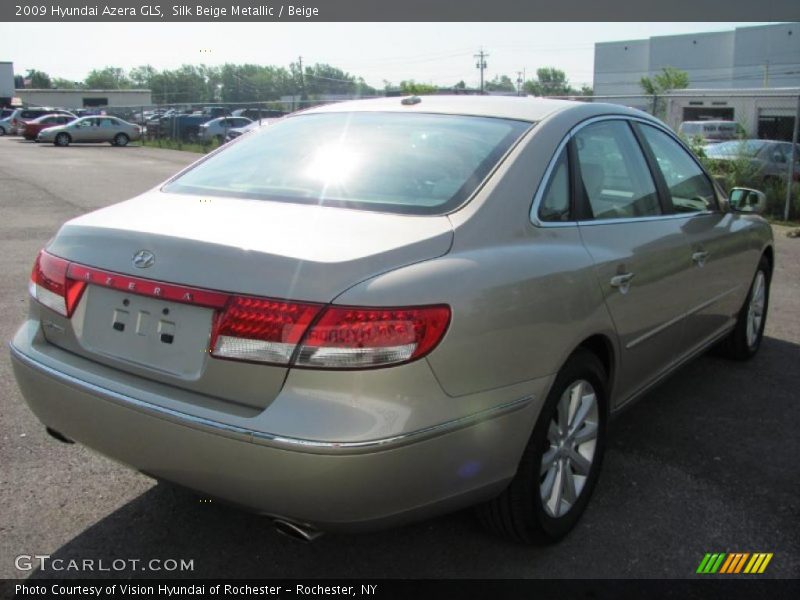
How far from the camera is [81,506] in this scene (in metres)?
3.17

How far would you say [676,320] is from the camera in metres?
3.80

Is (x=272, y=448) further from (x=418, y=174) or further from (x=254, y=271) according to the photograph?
(x=418, y=174)

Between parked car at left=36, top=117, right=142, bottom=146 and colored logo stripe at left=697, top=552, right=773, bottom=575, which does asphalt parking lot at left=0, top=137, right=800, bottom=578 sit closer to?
colored logo stripe at left=697, top=552, right=773, bottom=575

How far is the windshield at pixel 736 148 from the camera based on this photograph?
12922mm

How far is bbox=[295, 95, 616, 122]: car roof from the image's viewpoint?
3.32 metres

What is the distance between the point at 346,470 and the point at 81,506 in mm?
1565

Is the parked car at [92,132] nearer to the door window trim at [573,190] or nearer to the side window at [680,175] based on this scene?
the side window at [680,175]

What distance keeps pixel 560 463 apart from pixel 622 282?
793 mm

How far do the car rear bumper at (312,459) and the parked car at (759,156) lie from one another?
11.8 m

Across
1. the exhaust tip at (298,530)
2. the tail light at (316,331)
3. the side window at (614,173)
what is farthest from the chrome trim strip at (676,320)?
the exhaust tip at (298,530)

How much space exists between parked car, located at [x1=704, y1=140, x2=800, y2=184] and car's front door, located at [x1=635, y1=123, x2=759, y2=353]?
9.02 m

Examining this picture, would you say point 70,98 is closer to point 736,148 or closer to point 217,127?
point 217,127

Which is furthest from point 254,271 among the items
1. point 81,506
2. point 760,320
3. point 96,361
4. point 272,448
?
point 760,320

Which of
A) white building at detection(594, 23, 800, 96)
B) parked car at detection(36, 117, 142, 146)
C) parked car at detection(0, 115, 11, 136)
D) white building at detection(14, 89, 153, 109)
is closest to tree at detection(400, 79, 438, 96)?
parked car at detection(36, 117, 142, 146)
